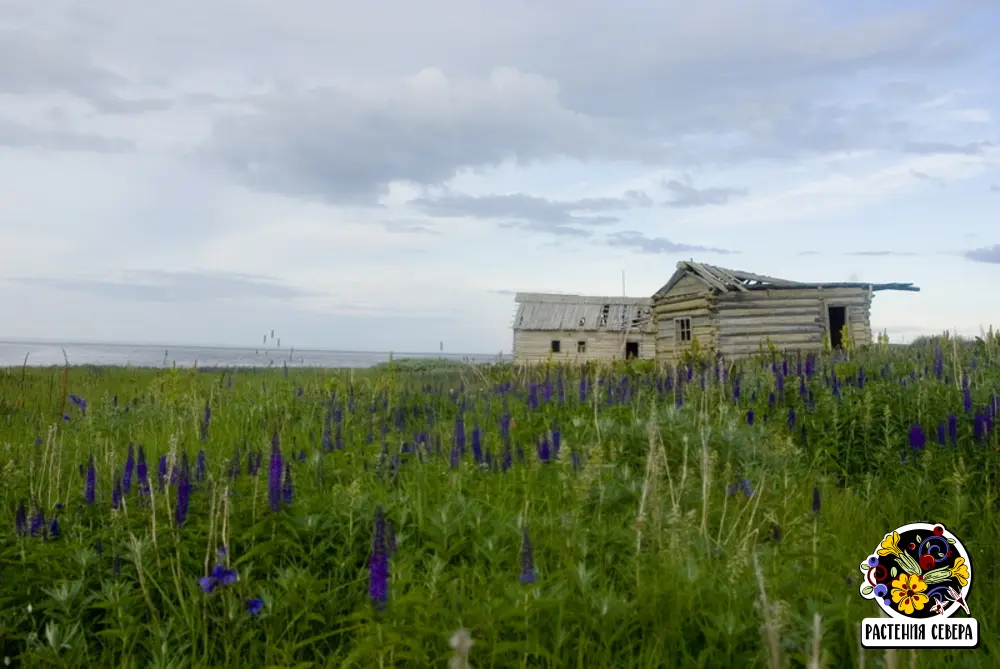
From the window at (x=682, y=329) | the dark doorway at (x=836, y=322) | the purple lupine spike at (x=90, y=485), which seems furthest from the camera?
the dark doorway at (x=836, y=322)

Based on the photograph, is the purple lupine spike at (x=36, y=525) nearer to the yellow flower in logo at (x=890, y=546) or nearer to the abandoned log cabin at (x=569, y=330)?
the yellow flower in logo at (x=890, y=546)

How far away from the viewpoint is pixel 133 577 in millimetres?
3262

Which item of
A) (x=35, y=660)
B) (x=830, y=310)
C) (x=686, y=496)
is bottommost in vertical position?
(x=35, y=660)

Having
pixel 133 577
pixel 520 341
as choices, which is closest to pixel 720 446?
pixel 133 577

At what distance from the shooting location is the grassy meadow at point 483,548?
2633 millimetres

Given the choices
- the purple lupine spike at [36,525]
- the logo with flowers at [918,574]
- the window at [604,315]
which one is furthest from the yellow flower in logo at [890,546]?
the window at [604,315]

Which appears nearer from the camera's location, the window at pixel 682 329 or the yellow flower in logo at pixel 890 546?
the yellow flower in logo at pixel 890 546

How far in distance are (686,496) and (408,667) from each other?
257 centimetres

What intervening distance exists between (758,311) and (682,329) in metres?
3.30

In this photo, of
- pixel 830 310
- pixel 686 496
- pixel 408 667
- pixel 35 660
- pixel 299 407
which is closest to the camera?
pixel 408 667

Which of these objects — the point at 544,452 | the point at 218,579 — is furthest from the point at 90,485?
the point at 544,452

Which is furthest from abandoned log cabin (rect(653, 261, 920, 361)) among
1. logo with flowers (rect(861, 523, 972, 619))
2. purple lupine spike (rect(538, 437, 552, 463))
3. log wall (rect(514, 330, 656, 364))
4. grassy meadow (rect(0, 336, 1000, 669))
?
logo with flowers (rect(861, 523, 972, 619))

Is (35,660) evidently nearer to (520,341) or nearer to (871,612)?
(871,612)

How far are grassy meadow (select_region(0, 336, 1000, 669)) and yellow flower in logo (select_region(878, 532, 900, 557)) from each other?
0.87 ft
